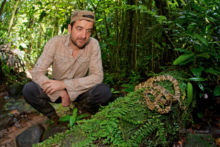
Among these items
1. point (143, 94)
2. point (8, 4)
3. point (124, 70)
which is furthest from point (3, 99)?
point (143, 94)

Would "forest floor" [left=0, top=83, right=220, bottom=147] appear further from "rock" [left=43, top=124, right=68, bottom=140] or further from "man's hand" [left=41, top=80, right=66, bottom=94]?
"man's hand" [left=41, top=80, right=66, bottom=94]

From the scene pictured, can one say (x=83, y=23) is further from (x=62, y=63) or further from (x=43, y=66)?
(x=43, y=66)

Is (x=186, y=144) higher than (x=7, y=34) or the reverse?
the reverse

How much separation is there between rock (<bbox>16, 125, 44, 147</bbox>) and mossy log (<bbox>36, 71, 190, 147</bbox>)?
55.8 inches

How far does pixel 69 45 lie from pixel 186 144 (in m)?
2.04

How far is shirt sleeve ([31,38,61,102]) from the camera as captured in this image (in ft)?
8.95

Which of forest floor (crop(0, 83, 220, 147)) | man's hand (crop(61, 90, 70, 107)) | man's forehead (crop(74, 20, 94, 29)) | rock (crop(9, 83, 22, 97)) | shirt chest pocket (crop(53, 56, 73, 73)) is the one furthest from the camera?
rock (crop(9, 83, 22, 97))

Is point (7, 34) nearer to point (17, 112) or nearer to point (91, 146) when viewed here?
point (17, 112)

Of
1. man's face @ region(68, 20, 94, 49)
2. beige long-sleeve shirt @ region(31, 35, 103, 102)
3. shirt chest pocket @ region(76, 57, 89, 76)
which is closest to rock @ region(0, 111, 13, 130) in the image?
beige long-sleeve shirt @ region(31, 35, 103, 102)

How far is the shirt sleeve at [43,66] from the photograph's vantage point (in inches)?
107

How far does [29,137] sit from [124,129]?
1.82 meters

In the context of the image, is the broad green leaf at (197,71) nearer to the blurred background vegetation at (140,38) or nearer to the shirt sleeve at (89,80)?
the blurred background vegetation at (140,38)

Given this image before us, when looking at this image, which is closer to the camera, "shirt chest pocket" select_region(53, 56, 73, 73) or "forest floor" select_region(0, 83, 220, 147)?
"forest floor" select_region(0, 83, 220, 147)

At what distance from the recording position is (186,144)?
6.55 feet
